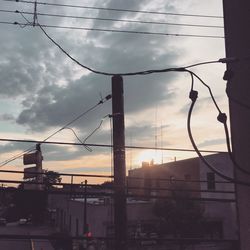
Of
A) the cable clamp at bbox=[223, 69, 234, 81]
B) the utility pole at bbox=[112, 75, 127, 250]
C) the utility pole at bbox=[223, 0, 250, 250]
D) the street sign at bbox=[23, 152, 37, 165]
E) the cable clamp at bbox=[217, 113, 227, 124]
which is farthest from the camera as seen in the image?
the street sign at bbox=[23, 152, 37, 165]

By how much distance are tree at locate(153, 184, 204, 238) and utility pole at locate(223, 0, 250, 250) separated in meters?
27.1

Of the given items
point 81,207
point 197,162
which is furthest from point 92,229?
point 197,162

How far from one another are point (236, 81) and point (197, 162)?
40363 mm

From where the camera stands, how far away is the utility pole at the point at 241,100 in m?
4.79

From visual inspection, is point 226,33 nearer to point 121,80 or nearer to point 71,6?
point 121,80

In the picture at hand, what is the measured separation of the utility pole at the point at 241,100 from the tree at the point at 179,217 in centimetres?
2708

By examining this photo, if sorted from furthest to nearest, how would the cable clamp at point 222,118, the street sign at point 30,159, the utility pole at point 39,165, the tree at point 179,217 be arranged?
1. the tree at point 179,217
2. the street sign at point 30,159
3. the utility pole at point 39,165
4. the cable clamp at point 222,118

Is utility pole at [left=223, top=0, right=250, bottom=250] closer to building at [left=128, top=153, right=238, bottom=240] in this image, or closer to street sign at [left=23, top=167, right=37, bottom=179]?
street sign at [left=23, top=167, right=37, bottom=179]

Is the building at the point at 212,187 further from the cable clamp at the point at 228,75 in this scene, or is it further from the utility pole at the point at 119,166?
the cable clamp at the point at 228,75

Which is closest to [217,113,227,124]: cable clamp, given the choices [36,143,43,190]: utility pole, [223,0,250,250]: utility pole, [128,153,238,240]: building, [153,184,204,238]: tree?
[223,0,250,250]: utility pole

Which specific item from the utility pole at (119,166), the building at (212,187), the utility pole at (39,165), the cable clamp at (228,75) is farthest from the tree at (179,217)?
the cable clamp at (228,75)

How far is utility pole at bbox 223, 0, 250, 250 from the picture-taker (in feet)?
15.7

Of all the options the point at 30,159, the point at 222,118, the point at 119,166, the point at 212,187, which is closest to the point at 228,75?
the point at 222,118

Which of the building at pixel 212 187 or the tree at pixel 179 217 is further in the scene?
the building at pixel 212 187
